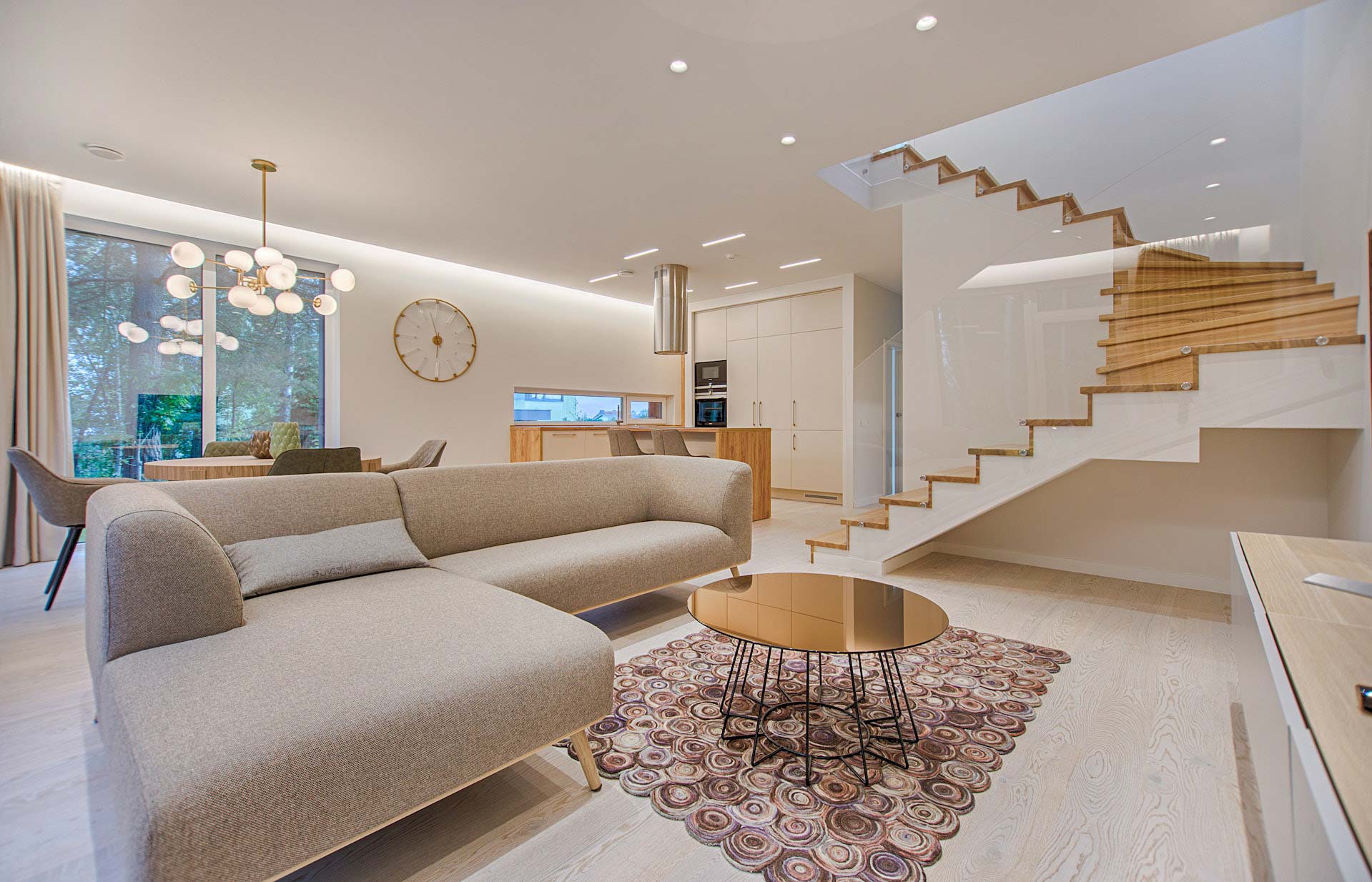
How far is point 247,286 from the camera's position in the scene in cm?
385

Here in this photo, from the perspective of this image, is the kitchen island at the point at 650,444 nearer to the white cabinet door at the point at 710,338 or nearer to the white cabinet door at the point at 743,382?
the white cabinet door at the point at 743,382

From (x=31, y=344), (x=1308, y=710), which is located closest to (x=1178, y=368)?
(x=1308, y=710)

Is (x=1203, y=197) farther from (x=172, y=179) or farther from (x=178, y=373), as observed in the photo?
(x=178, y=373)

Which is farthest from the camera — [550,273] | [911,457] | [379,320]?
[550,273]

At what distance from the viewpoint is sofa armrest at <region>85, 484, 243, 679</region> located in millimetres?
1300

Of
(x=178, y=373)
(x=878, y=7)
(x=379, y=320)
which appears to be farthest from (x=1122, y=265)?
(x=178, y=373)

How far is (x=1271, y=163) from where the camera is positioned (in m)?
2.83

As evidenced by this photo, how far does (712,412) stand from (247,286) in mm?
5354

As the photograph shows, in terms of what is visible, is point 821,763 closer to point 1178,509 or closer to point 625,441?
point 1178,509

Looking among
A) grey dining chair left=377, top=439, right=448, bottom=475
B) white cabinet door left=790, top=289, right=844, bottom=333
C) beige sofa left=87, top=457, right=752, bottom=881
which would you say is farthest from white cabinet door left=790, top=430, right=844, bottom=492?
beige sofa left=87, top=457, right=752, bottom=881

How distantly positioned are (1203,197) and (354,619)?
13.9ft

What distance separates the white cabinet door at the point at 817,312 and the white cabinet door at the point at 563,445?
9.81 feet

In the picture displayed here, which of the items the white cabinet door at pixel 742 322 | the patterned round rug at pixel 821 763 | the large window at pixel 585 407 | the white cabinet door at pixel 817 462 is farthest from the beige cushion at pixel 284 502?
the white cabinet door at pixel 742 322

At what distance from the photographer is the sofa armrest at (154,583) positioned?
51.2 inches
